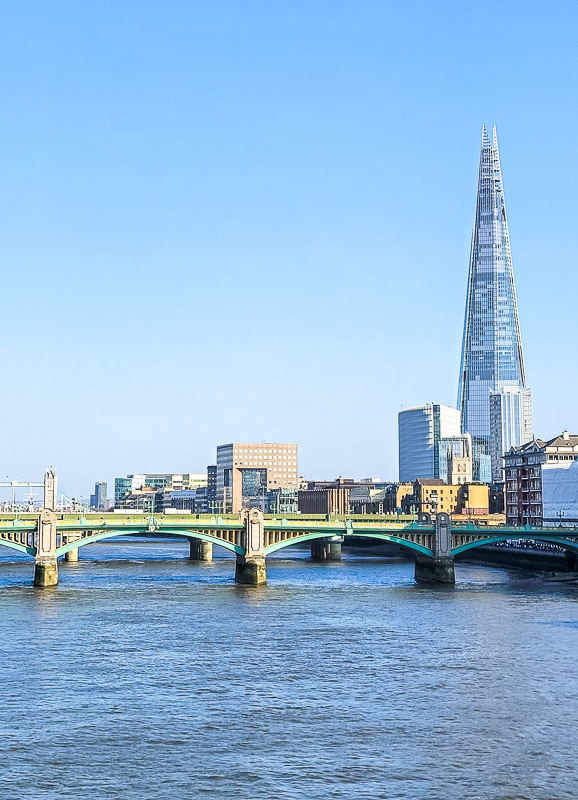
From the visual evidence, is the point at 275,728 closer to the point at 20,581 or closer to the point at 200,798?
the point at 200,798

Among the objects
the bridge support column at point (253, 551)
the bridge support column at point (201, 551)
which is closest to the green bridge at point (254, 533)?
the bridge support column at point (253, 551)

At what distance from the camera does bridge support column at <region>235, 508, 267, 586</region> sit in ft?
419

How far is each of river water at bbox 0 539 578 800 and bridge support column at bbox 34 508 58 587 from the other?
1211 centimetres

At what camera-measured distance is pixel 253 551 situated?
128 m

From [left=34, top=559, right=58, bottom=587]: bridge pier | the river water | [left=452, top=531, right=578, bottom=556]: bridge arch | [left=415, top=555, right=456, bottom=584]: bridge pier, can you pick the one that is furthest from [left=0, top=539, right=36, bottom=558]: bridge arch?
[left=452, top=531, right=578, bottom=556]: bridge arch

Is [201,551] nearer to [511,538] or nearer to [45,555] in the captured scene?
[45,555]

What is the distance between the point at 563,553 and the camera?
6186 inches

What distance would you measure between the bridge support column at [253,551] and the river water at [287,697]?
16.4m

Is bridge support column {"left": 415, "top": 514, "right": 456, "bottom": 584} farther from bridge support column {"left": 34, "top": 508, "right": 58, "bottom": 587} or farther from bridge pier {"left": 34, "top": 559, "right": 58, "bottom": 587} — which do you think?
bridge pier {"left": 34, "top": 559, "right": 58, "bottom": 587}

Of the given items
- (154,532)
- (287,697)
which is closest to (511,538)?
(154,532)

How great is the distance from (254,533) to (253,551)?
2.24 metres

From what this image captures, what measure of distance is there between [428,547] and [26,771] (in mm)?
94788

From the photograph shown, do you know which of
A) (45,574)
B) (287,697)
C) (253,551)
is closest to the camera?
(287,697)

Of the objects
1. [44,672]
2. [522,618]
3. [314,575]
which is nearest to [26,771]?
[44,672]
